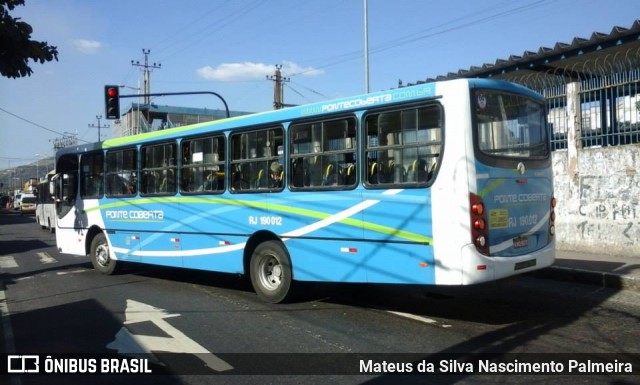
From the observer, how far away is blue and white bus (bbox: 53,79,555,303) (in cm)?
614

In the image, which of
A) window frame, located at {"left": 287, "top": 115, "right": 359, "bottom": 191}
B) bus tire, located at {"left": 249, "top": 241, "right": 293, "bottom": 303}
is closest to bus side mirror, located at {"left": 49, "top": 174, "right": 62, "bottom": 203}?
bus tire, located at {"left": 249, "top": 241, "right": 293, "bottom": 303}

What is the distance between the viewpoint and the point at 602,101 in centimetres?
1149

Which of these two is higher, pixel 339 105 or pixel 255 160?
pixel 339 105

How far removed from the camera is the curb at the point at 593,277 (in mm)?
8531

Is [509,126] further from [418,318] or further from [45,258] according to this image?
[45,258]

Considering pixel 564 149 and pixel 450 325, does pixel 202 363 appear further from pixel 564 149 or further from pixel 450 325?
pixel 564 149

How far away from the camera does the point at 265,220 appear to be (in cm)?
809

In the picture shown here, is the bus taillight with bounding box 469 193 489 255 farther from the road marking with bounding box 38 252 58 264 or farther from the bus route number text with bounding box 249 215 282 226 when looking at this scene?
the road marking with bounding box 38 252 58 264

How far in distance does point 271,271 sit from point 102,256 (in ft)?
17.5

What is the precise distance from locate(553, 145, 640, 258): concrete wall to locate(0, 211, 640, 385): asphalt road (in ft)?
9.01

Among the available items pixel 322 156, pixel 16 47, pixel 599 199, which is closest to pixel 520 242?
pixel 322 156

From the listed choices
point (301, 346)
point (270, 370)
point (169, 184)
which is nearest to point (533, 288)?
point (301, 346)

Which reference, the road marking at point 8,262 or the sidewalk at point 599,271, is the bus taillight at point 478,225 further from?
the road marking at point 8,262

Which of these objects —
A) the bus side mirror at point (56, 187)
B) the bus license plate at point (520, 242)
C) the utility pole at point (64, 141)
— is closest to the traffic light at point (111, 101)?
the bus side mirror at point (56, 187)
